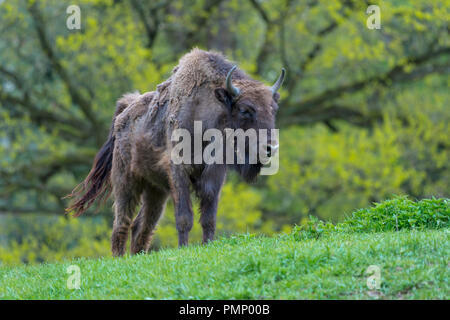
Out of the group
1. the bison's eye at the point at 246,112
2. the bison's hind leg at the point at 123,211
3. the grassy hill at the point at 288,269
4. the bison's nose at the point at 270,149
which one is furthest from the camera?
the bison's hind leg at the point at 123,211

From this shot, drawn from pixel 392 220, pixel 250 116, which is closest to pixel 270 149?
pixel 250 116

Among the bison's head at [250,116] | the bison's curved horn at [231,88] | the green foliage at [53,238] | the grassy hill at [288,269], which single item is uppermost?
the bison's curved horn at [231,88]

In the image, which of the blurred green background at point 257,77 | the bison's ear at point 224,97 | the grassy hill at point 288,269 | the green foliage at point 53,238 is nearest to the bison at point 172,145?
the bison's ear at point 224,97

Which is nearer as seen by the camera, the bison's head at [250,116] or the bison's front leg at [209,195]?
the bison's head at [250,116]

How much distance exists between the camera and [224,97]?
1010cm

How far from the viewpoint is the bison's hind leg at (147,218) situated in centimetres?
1148

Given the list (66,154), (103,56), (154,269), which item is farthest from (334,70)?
(154,269)

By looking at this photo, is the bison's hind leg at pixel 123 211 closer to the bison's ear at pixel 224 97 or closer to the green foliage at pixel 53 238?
the bison's ear at pixel 224 97

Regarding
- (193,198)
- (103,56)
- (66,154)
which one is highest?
(103,56)

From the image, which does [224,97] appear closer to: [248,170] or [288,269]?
[248,170]

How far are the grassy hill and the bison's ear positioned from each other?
7.40 feet

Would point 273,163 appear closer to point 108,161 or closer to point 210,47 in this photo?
point 108,161
